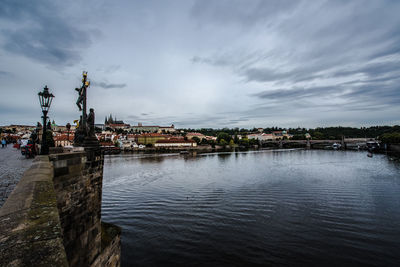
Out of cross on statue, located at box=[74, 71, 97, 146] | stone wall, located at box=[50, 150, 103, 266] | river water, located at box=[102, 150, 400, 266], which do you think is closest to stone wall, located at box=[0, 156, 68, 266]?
stone wall, located at box=[50, 150, 103, 266]

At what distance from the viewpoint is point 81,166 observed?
6.50m

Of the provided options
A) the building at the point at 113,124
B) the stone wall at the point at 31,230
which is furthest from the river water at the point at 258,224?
the building at the point at 113,124

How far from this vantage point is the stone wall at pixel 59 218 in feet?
6.00

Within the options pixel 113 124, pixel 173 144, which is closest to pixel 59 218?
pixel 173 144

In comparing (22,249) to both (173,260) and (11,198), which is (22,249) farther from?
(173,260)

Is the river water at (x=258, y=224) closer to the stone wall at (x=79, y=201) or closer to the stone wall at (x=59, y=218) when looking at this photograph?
the stone wall at (x=59, y=218)

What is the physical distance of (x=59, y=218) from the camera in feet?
11.5

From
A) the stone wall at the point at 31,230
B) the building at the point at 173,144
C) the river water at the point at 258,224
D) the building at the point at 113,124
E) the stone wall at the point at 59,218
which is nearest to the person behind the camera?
the stone wall at the point at 31,230

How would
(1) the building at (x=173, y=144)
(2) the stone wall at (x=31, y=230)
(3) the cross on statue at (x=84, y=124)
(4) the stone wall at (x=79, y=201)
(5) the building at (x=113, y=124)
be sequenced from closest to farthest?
(2) the stone wall at (x=31, y=230) → (4) the stone wall at (x=79, y=201) → (3) the cross on statue at (x=84, y=124) → (1) the building at (x=173, y=144) → (5) the building at (x=113, y=124)

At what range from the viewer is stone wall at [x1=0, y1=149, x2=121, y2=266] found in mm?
1830

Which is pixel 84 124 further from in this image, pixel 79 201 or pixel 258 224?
pixel 258 224

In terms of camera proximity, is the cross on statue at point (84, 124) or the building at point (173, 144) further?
the building at point (173, 144)

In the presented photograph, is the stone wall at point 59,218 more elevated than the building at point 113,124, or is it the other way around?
the building at point 113,124

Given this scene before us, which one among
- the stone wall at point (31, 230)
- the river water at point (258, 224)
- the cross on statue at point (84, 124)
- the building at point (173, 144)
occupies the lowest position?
the river water at point (258, 224)
